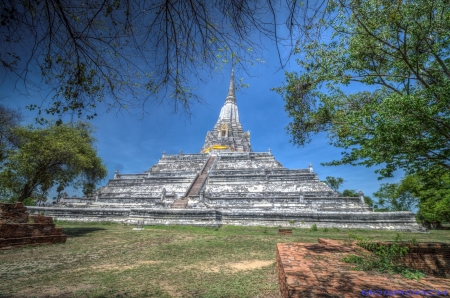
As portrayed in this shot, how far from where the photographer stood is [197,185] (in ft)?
78.1

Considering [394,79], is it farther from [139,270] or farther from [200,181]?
[200,181]

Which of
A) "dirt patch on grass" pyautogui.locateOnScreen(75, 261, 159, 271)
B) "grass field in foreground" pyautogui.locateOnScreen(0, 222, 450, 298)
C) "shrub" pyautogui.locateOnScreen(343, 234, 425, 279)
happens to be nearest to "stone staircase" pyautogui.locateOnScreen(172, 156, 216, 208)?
"grass field in foreground" pyautogui.locateOnScreen(0, 222, 450, 298)

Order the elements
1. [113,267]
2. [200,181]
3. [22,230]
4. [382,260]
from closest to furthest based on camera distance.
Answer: [382,260] < [113,267] < [22,230] < [200,181]

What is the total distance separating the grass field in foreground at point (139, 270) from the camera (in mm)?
3820

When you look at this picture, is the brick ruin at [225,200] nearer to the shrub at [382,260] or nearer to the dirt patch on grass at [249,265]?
the dirt patch on grass at [249,265]

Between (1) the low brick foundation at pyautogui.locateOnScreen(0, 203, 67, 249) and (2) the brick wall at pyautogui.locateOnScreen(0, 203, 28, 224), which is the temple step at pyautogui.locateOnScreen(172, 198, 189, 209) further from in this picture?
(2) the brick wall at pyautogui.locateOnScreen(0, 203, 28, 224)

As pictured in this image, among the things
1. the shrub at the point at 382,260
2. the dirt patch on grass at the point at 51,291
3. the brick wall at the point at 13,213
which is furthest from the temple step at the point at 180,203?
the dirt patch on grass at the point at 51,291

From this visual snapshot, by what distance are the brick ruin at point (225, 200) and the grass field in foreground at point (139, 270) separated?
7.65 m

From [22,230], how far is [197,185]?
16.5 metres

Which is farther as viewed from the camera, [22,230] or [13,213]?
[13,213]

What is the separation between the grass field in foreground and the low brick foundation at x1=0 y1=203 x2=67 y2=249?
20.5 inches

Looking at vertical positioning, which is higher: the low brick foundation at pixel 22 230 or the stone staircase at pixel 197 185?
the stone staircase at pixel 197 185

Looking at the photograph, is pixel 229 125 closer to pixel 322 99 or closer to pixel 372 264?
pixel 322 99

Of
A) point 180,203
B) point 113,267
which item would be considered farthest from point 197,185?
point 113,267
